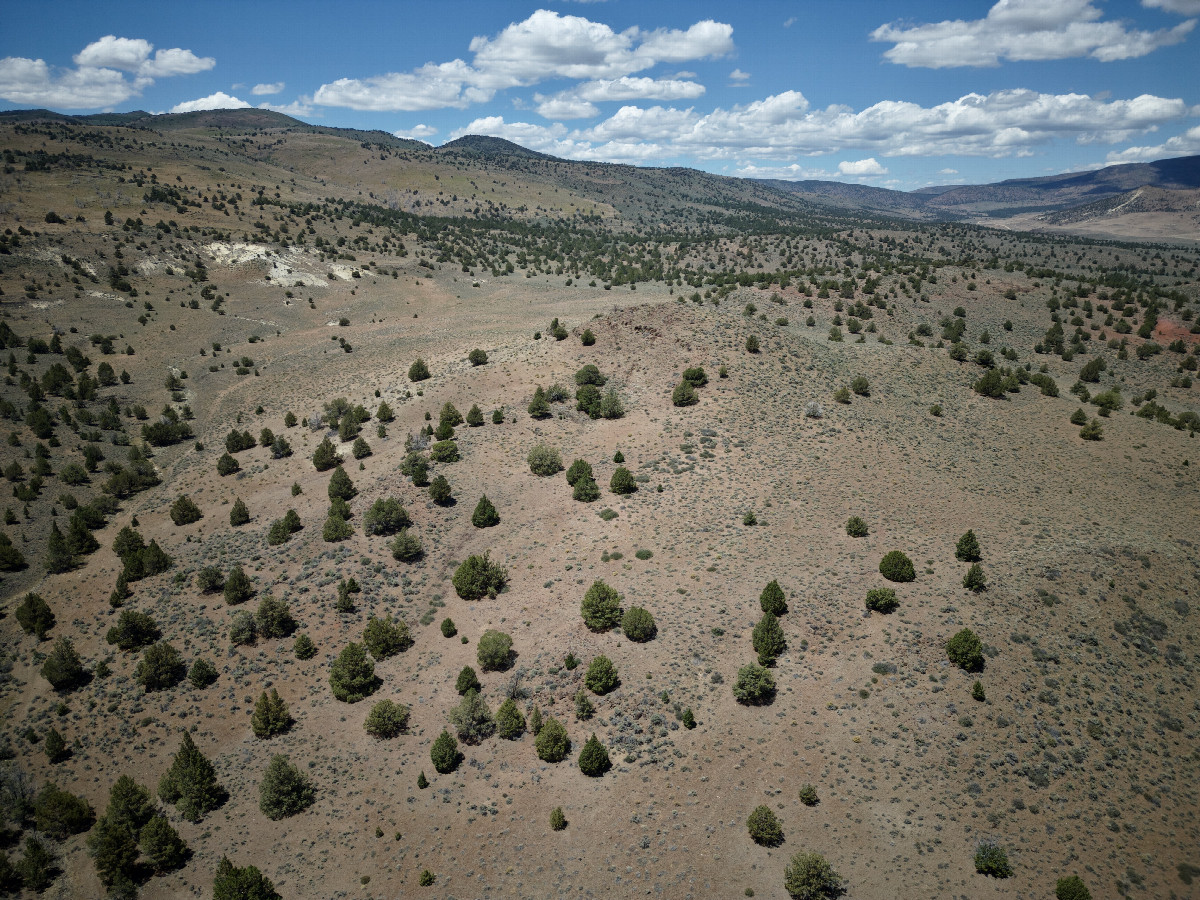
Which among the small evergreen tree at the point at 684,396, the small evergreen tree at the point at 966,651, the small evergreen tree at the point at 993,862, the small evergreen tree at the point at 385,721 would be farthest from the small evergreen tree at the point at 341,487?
the small evergreen tree at the point at 993,862

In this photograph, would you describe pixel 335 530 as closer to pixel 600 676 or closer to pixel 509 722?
pixel 509 722

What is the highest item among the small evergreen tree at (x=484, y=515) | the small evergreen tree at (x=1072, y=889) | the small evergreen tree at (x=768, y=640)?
the small evergreen tree at (x=484, y=515)

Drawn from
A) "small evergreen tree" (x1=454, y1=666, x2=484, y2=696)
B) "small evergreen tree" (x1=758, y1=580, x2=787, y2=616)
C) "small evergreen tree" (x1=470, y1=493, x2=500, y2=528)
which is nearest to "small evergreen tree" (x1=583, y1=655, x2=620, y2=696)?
"small evergreen tree" (x1=454, y1=666, x2=484, y2=696)

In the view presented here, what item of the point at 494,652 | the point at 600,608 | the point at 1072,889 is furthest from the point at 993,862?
the point at 494,652

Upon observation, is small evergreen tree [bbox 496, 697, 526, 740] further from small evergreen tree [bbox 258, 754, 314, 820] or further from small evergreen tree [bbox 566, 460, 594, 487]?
small evergreen tree [bbox 566, 460, 594, 487]

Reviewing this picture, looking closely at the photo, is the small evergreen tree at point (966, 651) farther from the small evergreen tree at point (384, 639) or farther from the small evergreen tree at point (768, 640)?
the small evergreen tree at point (384, 639)
